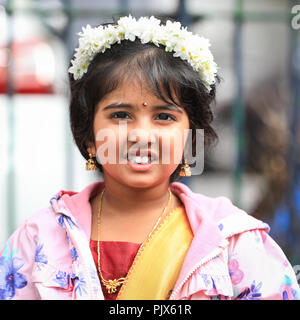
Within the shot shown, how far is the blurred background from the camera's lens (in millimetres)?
3617

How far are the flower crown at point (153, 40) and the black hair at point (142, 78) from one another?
0.06ft

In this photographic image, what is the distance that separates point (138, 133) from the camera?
1.75 metres

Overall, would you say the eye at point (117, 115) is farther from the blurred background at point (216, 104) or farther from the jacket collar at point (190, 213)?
the blurred background at point (216, 104)

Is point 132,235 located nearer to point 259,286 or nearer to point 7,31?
point 259,286

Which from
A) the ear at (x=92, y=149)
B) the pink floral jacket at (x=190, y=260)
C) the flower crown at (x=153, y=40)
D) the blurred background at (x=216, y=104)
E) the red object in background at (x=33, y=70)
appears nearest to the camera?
the pink floral jacket at (x=190, y=260)

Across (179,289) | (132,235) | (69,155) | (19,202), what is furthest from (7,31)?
(179,289)

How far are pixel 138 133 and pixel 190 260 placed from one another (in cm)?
40

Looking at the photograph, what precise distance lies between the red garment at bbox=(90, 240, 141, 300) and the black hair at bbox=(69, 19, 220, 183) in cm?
38

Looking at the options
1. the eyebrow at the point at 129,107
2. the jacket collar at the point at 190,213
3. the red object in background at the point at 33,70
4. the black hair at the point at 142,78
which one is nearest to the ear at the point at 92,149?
the black hair at the point at 142,78

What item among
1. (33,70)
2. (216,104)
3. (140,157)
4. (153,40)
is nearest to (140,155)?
(140,157)

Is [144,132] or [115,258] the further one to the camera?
[115,258]

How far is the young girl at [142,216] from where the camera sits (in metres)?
1.77

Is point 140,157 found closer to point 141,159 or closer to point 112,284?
point 141,159

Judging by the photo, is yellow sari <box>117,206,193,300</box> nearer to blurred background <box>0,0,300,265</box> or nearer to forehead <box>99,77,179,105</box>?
forehead <box>99,77,179,105</box>
